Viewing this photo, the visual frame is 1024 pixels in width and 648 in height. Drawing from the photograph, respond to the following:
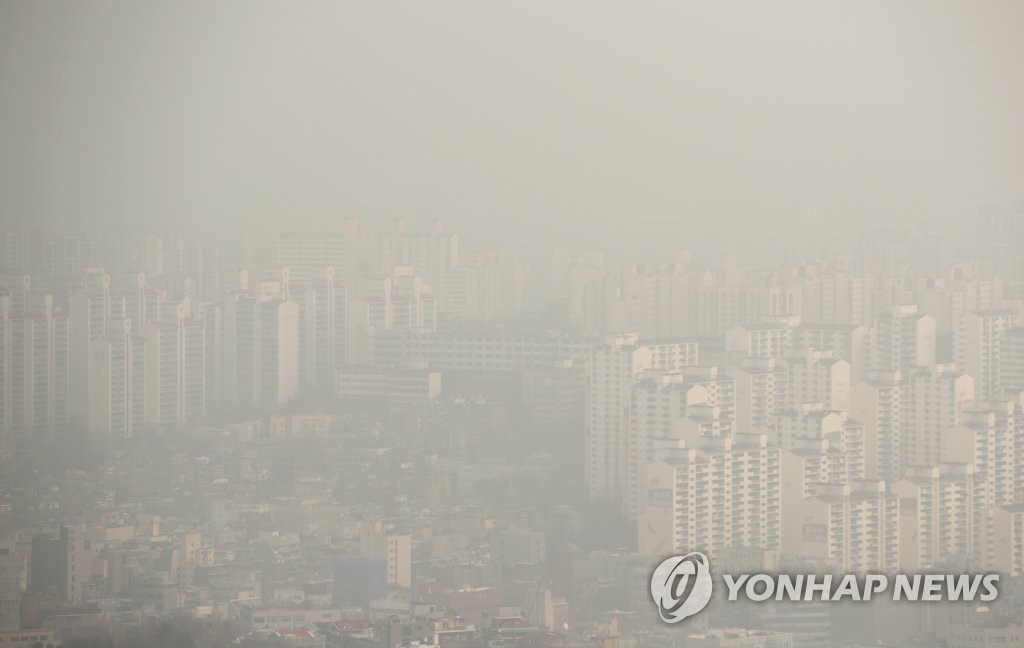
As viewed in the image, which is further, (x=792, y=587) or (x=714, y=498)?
(x=714, y=498)

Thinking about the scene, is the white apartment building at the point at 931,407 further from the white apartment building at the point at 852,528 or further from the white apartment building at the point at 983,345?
the white apartment building at the point at 852,528

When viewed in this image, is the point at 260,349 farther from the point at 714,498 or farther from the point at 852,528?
the point at 852,528

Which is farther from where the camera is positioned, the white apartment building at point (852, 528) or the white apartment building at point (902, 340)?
the white apartment building at point (902, 340)

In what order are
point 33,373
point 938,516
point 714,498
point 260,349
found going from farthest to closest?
point 260,349 → point 33,373 → point 938,516 → point 714,498

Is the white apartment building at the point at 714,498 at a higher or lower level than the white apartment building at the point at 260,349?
lower

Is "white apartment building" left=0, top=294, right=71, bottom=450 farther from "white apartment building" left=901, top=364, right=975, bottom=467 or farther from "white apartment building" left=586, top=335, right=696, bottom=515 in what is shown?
"white apartment building" left=901, top=364, right=975, bottom=467

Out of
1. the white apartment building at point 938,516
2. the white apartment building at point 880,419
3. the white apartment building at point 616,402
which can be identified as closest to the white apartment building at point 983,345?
the white apartment building at point 880,419

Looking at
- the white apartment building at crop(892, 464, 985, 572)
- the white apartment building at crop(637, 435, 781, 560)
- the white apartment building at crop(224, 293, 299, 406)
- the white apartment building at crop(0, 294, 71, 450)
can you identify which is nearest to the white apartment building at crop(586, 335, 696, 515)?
the white apartment building at crop(637, 435, 781, 560)

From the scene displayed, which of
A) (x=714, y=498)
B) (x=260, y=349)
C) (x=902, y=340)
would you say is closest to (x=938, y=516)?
(x=714, y=498)
